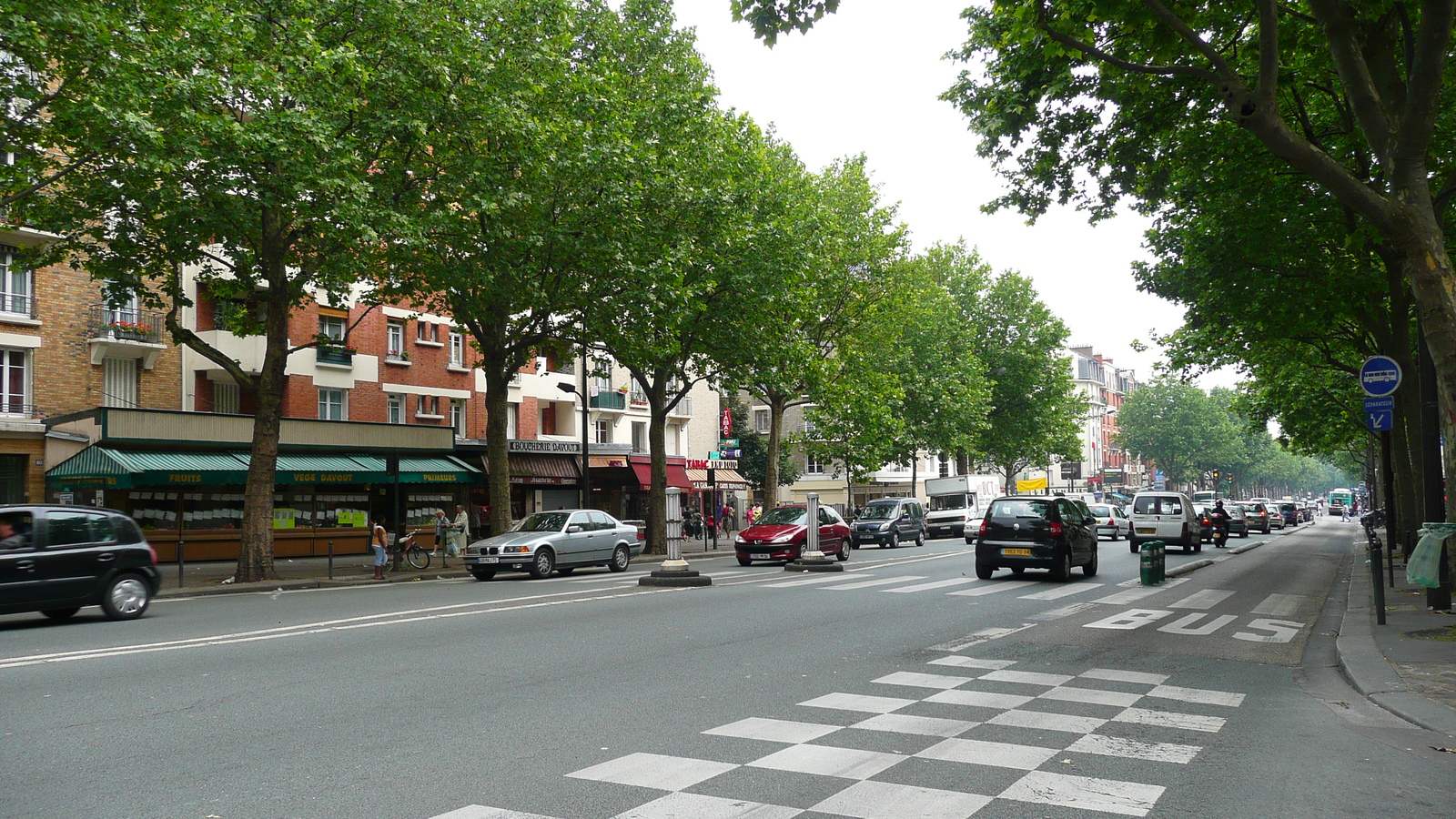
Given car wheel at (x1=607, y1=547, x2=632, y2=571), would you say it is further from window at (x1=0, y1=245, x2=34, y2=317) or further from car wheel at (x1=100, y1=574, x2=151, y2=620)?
window at (x1=0, y1=245, x2=34, y2=317)

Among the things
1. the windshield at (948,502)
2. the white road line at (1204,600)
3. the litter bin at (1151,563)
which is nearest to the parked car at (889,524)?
the windshield at (948,502)

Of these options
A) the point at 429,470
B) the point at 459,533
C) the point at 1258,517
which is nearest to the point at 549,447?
the point at 429,470

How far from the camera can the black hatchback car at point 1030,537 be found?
1895 cm

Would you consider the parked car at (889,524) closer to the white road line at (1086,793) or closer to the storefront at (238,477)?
the storefront at (238,477)

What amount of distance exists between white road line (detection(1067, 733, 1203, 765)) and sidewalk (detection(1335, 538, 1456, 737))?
6.60 feet

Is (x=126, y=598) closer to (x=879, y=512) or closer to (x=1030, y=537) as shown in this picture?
(x=1030, y=537)

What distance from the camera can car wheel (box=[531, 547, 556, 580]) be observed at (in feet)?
71.6

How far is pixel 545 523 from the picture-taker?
75.3 feet

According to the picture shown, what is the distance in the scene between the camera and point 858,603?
15.2m

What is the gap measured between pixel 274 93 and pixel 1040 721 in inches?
657

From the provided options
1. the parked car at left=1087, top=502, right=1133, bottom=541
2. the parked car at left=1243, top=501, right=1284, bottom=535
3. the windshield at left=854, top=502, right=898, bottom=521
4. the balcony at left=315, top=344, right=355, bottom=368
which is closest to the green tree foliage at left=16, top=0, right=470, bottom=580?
the balcony at left=315, top=344, right=355, bottom=368

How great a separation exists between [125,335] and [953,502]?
38.2 meters

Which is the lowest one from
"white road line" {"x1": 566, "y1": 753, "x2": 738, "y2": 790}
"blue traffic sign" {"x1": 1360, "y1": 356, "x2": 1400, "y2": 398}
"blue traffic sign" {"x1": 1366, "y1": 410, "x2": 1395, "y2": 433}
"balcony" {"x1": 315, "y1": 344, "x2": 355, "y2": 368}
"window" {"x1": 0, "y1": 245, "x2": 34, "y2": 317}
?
"white road line" {"x1": 566, "y1": 753, "x2": 738, "y2": 790}

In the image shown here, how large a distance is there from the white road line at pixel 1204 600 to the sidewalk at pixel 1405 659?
1.99 meters
